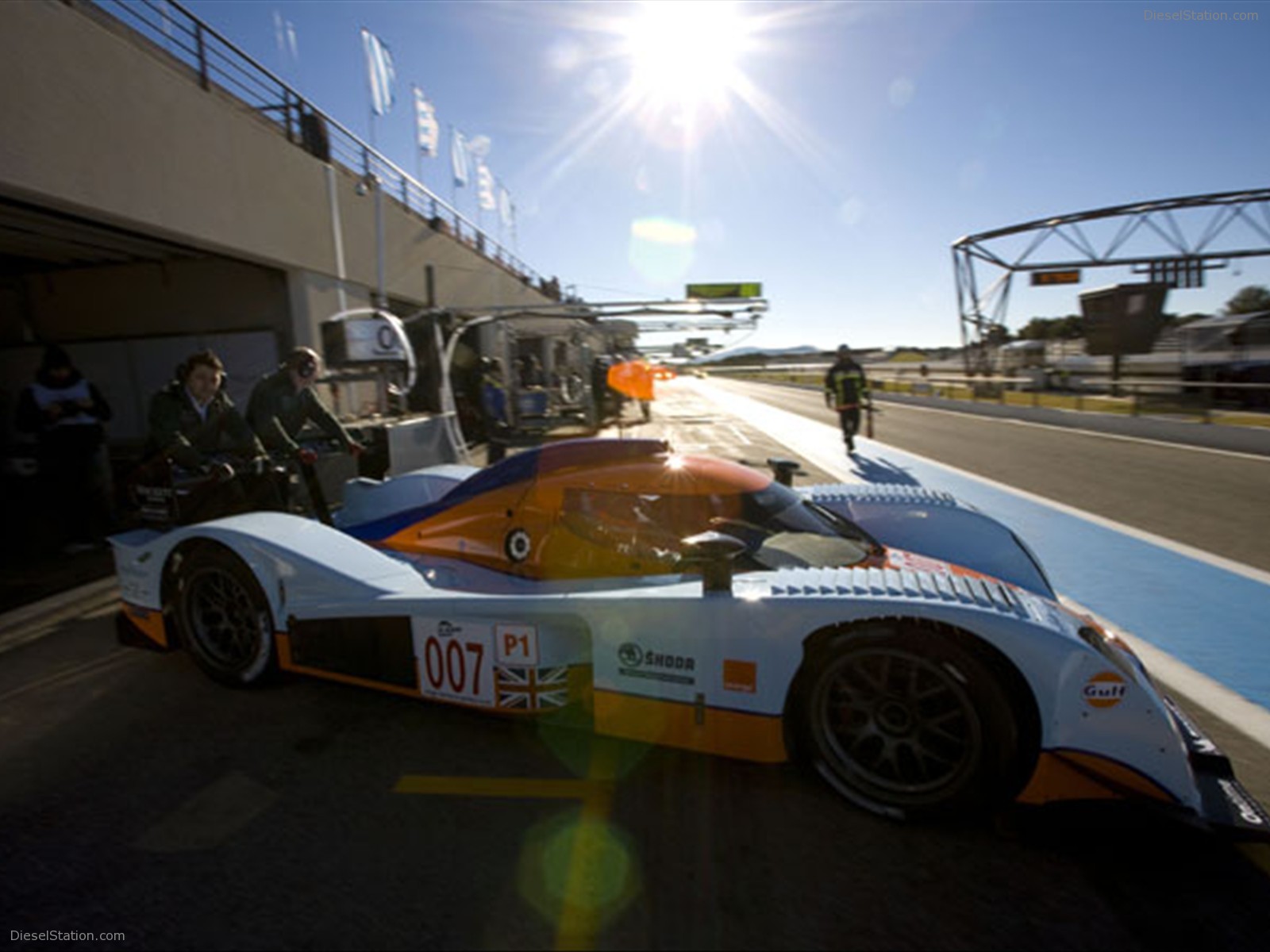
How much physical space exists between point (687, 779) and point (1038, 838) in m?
1.08

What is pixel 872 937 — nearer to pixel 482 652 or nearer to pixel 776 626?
pixel 776 626

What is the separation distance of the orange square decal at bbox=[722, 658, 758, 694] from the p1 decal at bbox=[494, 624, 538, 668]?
70 cm

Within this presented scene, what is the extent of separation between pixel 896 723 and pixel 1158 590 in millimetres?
3456

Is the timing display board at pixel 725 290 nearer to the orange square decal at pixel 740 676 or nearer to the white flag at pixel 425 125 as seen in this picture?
the white flag at pixel 425 125

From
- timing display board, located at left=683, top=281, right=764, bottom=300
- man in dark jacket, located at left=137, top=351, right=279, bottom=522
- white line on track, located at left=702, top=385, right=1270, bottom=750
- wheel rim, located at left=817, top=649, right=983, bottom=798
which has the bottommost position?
white line on track, located at left=702, top=385, right=1270, bottom=750

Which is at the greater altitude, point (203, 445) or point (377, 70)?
point (377, 70)

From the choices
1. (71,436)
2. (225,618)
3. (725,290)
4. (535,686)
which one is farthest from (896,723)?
(725,290)

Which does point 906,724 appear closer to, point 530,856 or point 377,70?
point 530,856

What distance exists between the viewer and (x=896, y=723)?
2090 millimetres

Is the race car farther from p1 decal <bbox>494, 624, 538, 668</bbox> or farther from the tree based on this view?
the tree

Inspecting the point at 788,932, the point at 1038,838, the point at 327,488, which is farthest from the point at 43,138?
the point at 1038,838

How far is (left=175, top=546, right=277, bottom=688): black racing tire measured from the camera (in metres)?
2.92

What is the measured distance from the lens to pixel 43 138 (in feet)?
19.4

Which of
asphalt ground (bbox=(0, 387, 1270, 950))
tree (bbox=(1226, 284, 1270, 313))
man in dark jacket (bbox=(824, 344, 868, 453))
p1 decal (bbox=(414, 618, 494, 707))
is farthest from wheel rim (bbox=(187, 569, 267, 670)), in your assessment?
tree (bbox=(1226, 284, 1270, 313))
